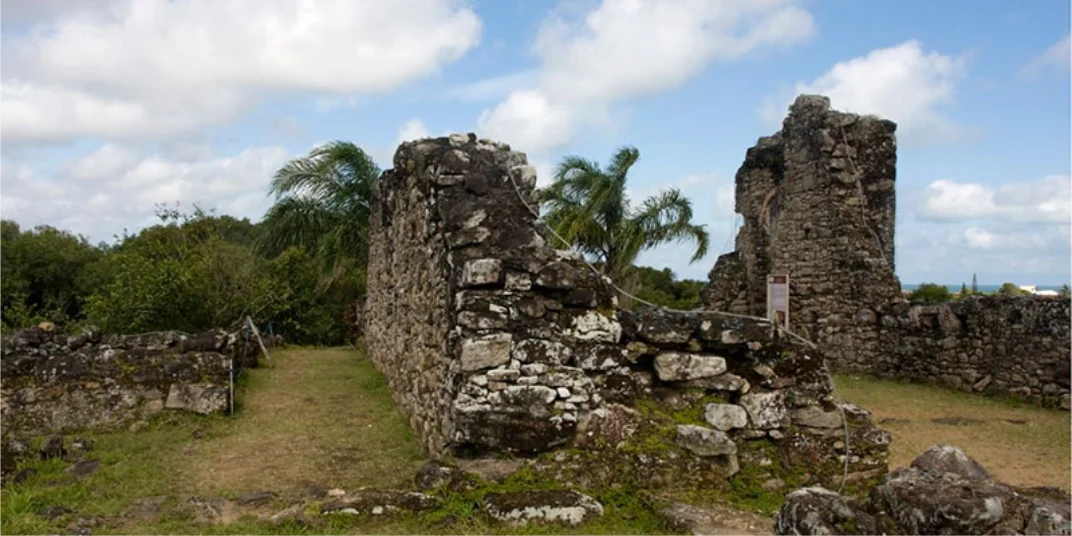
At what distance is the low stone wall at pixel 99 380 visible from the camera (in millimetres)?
8031

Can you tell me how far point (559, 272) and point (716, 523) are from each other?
220cm

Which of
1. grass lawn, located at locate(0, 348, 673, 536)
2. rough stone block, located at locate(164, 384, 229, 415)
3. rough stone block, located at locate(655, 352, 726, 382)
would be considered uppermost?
rough stone block, located at locate(655, 352, 726, 382)

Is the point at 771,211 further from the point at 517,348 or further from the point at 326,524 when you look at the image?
the point at 326,524

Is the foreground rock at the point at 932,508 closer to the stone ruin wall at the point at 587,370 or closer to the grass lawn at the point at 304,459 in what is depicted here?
the grass lawn at the point at 304,459

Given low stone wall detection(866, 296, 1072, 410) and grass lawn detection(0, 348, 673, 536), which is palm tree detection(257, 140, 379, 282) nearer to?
grass lawn detection(0, 348, 673, 536)

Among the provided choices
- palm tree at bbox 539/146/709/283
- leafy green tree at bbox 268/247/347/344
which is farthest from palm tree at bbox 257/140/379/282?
palm tree at bbox 539/146/709/283

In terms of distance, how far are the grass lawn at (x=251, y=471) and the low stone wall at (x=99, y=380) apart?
311mm

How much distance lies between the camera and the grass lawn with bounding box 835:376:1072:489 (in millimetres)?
8188

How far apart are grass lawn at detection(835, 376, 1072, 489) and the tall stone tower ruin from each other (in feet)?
6.20

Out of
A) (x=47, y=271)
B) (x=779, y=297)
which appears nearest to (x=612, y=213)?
(x=779, y=297)

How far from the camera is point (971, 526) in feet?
9.55

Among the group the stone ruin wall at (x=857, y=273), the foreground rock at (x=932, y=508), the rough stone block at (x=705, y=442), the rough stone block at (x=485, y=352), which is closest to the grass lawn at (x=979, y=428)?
the stone ruin wall at (x=857, y=273)

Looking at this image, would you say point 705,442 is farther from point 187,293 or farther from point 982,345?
point 187,293

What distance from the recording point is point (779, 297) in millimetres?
14555
